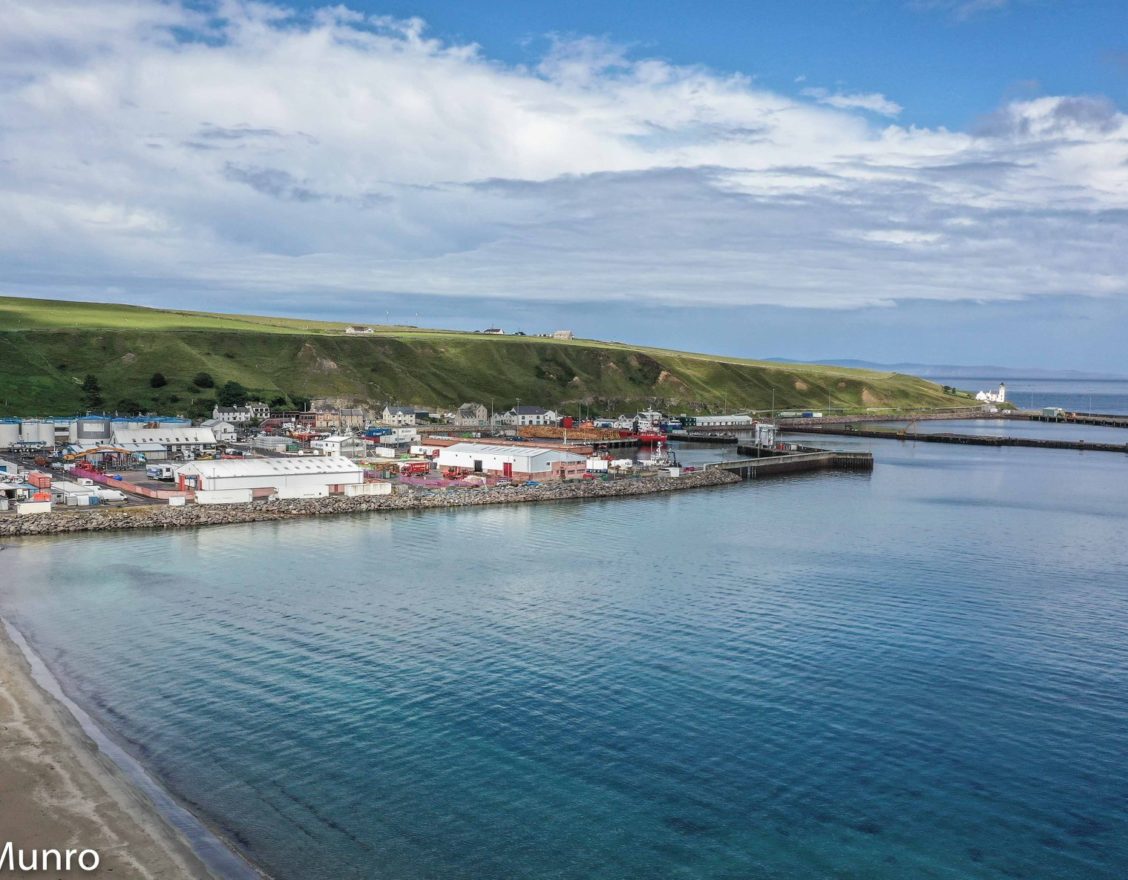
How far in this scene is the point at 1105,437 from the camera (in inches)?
6137

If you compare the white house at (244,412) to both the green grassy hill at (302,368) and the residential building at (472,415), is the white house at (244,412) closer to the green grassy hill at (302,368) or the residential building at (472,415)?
the green grassy hill at (302,368)

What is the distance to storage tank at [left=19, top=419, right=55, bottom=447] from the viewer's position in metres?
89.5

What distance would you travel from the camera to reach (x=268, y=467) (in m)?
65.0

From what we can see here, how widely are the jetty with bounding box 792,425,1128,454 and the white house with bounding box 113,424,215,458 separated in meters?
99.0

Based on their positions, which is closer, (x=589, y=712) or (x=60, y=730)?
(x=60, y=730)

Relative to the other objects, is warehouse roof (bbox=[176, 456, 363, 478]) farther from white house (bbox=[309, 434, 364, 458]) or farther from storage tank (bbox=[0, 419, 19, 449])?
storage tank (bbox=[0, 419, 19, 449])

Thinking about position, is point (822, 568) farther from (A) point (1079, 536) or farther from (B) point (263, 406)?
(B) point (263, 406)

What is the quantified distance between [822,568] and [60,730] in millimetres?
35823

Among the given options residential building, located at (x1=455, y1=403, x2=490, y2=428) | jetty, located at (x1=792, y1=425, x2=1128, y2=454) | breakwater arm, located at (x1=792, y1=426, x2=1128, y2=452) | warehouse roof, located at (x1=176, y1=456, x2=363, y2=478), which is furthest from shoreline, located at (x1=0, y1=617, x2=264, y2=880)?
breakwater arm, located at (x1=792, y1=426, x2=1128, y2=452)

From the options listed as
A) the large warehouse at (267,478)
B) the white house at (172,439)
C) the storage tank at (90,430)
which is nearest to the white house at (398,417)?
the white house at (172,439)

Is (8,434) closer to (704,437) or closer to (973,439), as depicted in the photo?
(704,437)

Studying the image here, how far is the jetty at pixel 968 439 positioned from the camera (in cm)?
13088

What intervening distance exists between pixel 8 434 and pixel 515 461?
50.5 metres

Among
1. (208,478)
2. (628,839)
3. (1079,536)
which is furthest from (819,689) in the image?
(208,478)
